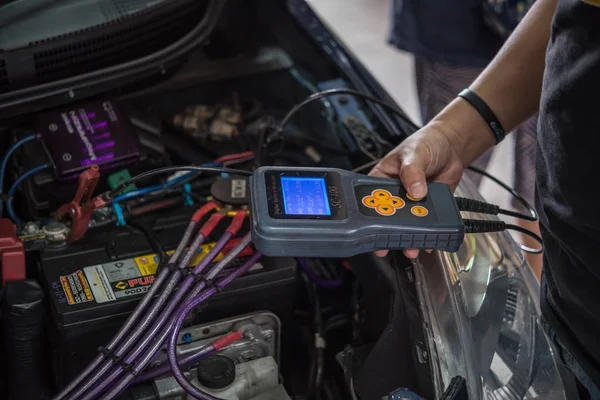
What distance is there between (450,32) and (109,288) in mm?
1096

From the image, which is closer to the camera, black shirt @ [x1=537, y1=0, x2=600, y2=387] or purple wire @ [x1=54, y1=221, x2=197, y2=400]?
black shirt @ [x1=537, y1=0, x2=600, y2=387]

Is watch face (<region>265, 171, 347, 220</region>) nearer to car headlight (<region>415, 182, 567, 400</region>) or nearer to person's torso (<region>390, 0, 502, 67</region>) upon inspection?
car headlight (<region>415, 182, 567, 400</region>)

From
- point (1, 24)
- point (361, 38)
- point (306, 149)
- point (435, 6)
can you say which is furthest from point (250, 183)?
point (361, 38)

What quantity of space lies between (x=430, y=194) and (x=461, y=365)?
21cm

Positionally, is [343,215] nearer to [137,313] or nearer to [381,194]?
A: [381,194]

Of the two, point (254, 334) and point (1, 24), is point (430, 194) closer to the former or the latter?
point (254, 334)

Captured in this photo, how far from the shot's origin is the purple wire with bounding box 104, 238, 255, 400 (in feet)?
3.06

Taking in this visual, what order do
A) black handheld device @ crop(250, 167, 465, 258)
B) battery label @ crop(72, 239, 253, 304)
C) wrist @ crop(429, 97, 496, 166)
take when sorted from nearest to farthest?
black handheld device @ crop(250, 167, 465, 258)
battery label @ crop(72, 239, 253, 304)
wrist @ crop(429, 97, 496, 166)

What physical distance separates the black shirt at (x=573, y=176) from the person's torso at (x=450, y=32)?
37.6 inches

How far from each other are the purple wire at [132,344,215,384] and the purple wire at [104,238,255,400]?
0.12 feet

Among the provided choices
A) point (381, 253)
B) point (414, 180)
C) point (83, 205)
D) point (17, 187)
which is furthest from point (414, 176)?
point (17, 187)

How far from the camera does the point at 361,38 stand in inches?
123

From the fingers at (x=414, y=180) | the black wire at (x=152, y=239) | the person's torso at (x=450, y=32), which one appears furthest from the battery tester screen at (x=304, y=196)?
the person's torso at (x=450, y=32)

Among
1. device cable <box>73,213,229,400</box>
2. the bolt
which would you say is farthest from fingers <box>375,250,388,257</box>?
the bolt
